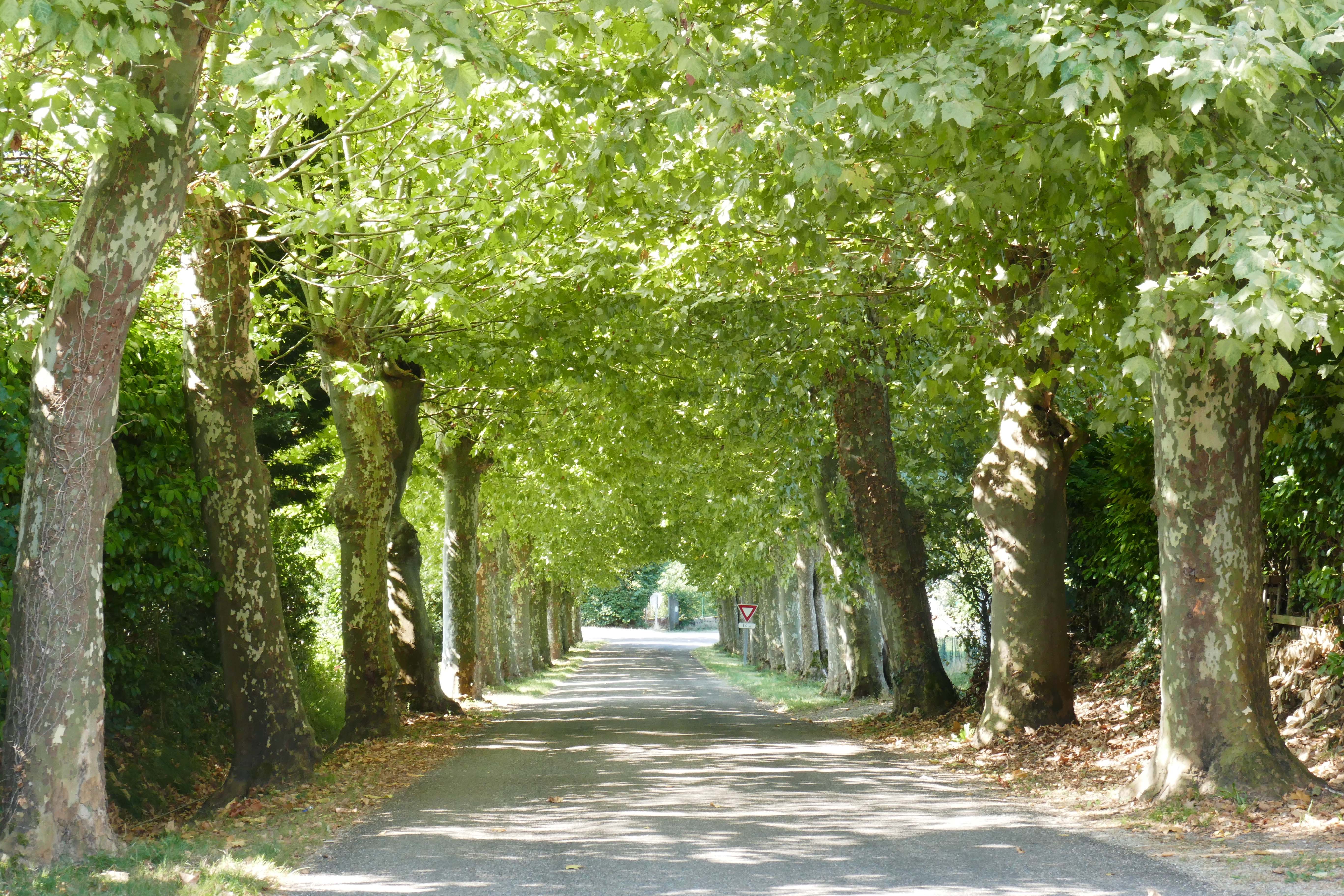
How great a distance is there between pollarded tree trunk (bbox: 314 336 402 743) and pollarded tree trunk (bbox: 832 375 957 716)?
6.67 m

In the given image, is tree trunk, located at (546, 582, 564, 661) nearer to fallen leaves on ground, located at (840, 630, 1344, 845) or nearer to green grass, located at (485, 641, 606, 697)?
green grass, located at (485, 641, 606, 697)

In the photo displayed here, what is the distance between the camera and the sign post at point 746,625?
1515 inches

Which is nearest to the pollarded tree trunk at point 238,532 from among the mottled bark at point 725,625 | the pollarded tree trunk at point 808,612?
the pollarded tree trunk at point 808,612

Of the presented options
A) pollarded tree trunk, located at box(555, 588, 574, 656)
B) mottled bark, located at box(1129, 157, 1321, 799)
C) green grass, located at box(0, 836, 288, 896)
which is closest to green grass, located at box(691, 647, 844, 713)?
pollarded tree trunk, located at box(555, 588, 574, 656)

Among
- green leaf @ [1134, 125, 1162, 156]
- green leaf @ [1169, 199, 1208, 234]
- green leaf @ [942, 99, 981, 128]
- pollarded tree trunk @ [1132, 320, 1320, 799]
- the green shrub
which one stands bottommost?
the green shrub

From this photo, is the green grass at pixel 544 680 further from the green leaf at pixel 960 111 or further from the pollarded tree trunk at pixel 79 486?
the green leaf at pixel 960 111

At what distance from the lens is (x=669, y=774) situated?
12.6 metres

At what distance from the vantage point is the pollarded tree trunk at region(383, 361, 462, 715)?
17969 millimetres

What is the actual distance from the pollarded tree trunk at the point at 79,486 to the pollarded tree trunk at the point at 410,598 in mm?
9657

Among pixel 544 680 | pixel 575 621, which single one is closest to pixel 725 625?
pixel 575 621

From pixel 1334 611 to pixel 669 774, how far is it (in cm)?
660

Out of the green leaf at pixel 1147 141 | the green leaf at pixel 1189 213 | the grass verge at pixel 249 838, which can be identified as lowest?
the grass verge at pixel 249 838

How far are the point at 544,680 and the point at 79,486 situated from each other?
30.0 m

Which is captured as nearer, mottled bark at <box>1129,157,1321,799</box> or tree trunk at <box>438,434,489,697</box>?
mottled bark at <box>1129,157,1321,799</box>
